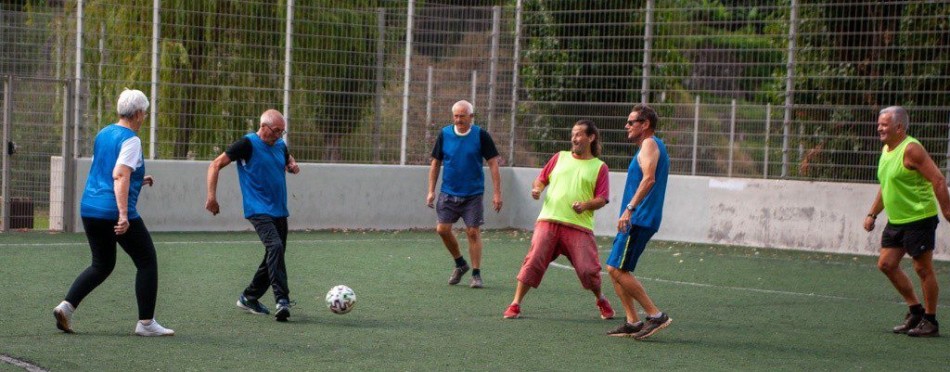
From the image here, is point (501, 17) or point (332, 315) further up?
point (501, 17)

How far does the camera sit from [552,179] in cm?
966

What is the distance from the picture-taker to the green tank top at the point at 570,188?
31.1ft

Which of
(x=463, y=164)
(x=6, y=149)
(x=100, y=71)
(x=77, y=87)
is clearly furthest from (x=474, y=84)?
(x=463, y=164)

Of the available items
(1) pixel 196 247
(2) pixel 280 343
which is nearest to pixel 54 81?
(1) pixel 196 247

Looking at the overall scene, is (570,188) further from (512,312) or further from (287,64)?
(287,64)

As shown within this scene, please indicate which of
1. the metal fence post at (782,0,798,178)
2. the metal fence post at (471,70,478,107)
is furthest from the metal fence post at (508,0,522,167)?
the metal fence post at (782,0,798,178)

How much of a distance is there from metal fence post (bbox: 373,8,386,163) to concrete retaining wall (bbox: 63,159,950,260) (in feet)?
1.34

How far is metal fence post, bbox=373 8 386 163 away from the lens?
18.5 metres

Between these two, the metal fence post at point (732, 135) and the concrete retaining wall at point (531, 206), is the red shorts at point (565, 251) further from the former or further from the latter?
the metal fence post at point (732, 135)

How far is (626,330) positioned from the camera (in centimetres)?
898

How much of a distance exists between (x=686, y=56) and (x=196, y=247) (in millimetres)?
7998

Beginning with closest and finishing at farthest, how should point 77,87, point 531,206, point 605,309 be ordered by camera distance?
point 605,309
point 77,87
point 531,206

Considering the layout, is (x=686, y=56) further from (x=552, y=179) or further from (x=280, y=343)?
(x=280, y=343)

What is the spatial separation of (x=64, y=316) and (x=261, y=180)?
6.26 feet
